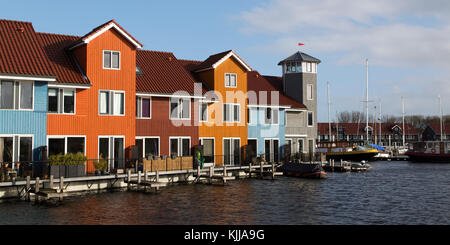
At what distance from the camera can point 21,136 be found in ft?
91.6

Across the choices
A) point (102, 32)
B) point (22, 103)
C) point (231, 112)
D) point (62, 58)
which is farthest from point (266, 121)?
point (22, 103)

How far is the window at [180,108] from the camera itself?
123ft

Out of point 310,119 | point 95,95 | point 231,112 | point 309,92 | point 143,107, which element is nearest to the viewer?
point 95,95

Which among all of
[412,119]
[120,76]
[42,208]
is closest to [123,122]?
[120,76]

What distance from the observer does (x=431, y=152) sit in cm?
7369

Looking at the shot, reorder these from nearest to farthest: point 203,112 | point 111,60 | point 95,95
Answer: point 95,95, point 111,60, point 203,112

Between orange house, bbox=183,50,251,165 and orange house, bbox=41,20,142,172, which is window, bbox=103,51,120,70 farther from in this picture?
orange house, bbox=183,50,251,165

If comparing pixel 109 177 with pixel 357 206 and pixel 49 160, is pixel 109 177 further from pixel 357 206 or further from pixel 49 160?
pixel 357 206

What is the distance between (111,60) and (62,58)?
3.61 m

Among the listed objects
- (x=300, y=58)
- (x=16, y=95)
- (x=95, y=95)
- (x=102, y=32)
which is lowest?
(x=16, y=95)

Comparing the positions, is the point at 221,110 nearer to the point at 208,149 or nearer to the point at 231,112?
the point at 231,112

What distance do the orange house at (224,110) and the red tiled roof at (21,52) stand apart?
48.5 ft

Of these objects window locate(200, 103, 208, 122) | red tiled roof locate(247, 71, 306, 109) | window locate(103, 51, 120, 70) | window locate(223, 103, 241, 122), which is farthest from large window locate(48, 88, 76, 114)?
red tiled roof locate(247, 71, 306, 109)

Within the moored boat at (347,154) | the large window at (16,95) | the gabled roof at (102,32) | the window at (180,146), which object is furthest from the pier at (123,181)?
the moored boat at (347,154)
